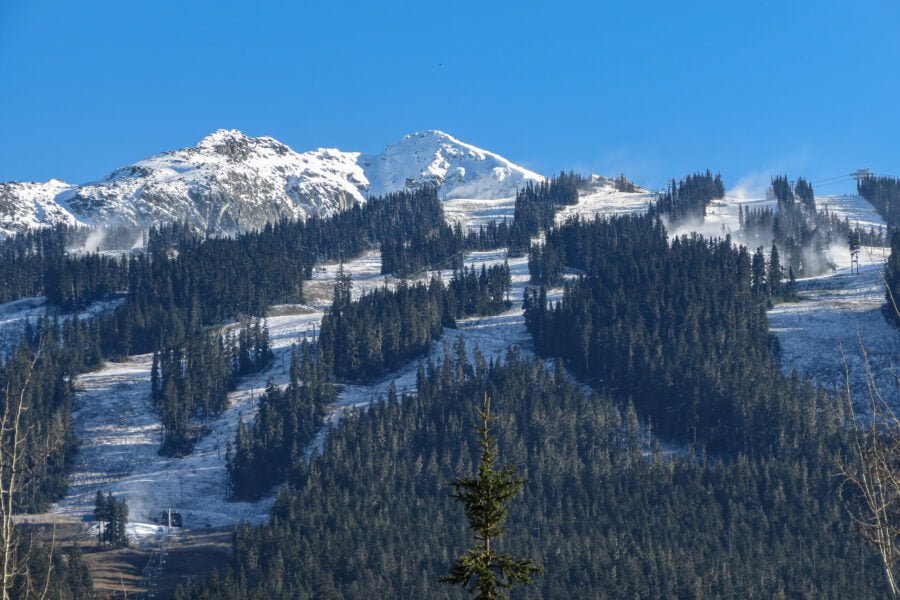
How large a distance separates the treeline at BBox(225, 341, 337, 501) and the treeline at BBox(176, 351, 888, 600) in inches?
319

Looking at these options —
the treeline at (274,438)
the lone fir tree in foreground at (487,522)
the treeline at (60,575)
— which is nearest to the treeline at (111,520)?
the treeline at (60,575)

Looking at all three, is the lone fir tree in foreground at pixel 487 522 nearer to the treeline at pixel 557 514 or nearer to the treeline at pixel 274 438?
the treeline at pixel 557 514

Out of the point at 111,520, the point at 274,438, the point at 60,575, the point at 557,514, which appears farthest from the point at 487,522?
the point at 274,438

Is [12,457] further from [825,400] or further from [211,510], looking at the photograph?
[825,400]

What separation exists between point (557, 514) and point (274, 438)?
52954mm

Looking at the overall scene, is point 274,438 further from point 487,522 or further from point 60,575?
point 487,522

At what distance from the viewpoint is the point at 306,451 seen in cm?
18375

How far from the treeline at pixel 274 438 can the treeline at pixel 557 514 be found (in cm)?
809

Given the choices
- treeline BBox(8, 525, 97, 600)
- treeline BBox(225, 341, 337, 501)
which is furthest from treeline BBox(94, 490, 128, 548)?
treeline BBox(225, 341, 337, 501)

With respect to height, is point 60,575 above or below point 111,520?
below

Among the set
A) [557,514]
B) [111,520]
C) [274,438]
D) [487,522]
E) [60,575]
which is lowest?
[557,514]

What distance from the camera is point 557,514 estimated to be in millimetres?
151875

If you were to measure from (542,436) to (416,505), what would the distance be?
96.9ft

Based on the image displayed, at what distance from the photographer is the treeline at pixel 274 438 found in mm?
178500
